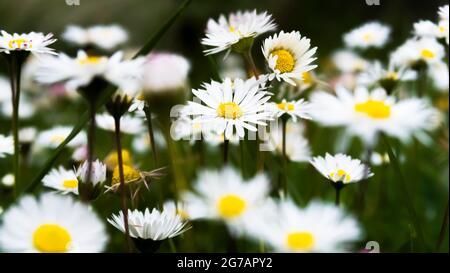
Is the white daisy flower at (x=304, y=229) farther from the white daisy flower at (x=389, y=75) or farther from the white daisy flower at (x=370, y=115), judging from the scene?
the white daisy flower at (x=389, y=75)

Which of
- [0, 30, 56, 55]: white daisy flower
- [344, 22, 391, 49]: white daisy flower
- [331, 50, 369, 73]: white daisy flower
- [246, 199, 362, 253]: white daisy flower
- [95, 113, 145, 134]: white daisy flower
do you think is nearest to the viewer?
[246, 199, 362, 253]: white daisy flower

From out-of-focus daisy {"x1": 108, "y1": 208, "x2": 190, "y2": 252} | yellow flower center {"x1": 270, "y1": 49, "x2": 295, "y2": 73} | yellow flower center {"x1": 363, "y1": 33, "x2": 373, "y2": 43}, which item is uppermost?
yellow flower center {"x1": 363, "y1": 33, "x2": 373, "y2": 43}

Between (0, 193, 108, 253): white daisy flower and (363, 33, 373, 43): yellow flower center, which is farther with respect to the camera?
(363, 33, 373, 43): yellow flower center

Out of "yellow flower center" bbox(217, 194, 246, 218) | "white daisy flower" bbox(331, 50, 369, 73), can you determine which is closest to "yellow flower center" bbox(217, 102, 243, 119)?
"yellow flower center" bbox(217, 194, 246, 218)

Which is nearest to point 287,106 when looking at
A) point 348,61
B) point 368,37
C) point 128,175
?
point 128,175

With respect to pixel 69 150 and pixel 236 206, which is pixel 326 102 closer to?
pixel 236 206

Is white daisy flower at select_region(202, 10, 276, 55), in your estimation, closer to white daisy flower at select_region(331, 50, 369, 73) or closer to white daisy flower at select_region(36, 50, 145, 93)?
white daisy flower at select_region(36, 50, 145, 93)

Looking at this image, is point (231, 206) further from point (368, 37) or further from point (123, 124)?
point (368, 37)
